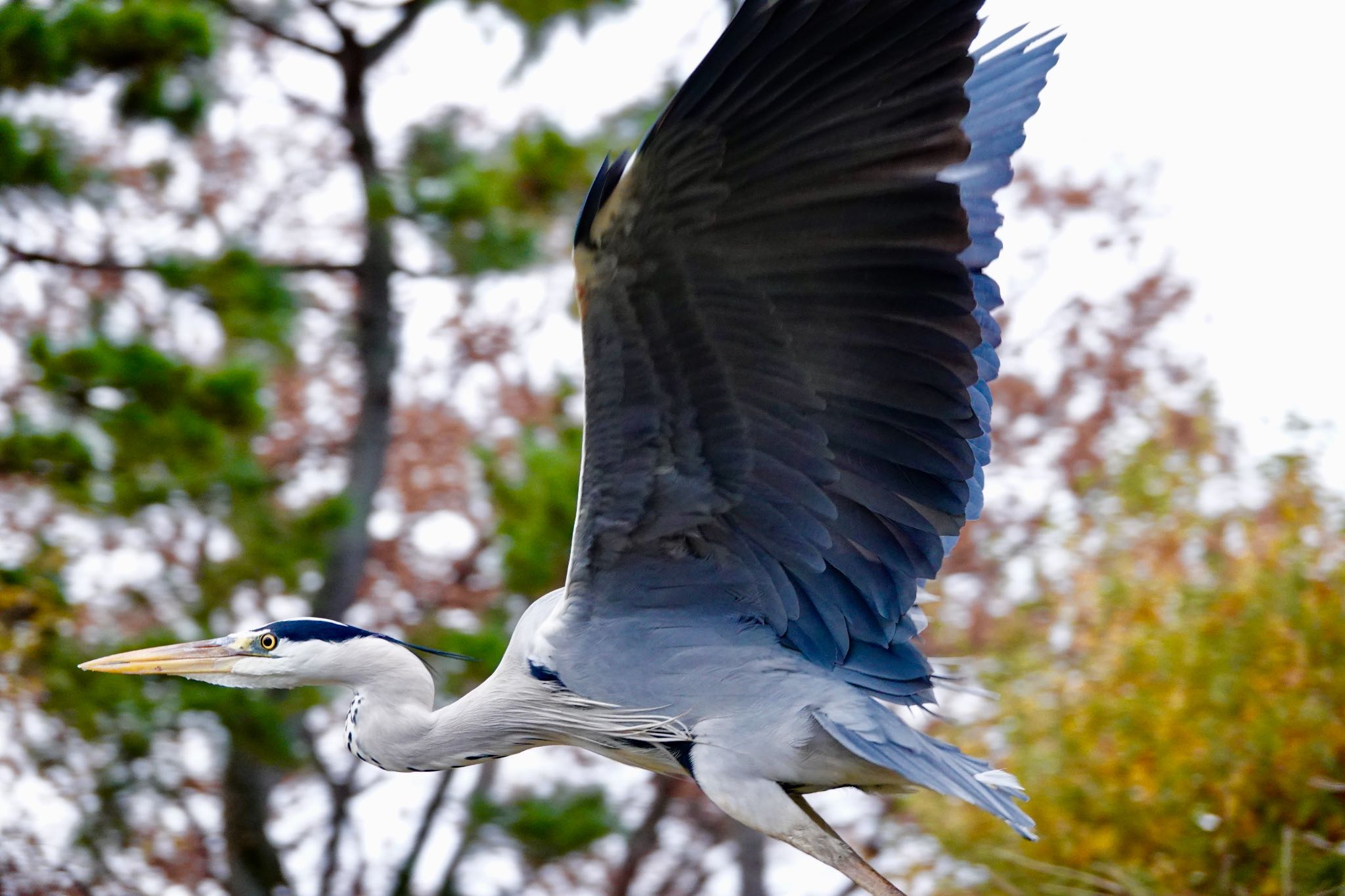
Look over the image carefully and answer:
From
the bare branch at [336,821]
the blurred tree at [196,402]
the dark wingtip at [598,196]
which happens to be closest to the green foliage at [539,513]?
the blurred tree at [196,402]

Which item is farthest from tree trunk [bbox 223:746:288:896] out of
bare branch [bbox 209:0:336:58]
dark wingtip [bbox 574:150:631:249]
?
dark wingtip [bbox 574:150:631:249]

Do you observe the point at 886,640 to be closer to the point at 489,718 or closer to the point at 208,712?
the point at 489,718

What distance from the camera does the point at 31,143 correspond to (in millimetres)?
6129

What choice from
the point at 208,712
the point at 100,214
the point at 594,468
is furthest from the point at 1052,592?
the point at 594,468

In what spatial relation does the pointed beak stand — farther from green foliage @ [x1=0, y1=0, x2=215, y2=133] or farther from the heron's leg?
green foliage @ [x1=0, y1=0, x2=215, y2=133]

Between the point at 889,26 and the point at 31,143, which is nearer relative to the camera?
the point at 889,26

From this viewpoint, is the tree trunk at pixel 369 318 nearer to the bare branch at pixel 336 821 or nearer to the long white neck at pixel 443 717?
the bare branch at pixel 336 821

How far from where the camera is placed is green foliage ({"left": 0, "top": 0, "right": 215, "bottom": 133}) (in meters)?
5.81

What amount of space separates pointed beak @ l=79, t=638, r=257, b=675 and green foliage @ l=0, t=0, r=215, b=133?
359cm

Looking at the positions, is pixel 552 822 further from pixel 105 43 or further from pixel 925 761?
pixel 925 761

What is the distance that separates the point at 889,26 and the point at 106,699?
16.1 ft

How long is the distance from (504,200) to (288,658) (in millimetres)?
3943

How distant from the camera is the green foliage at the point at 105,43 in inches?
229

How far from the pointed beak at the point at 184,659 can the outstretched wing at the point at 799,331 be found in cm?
80
